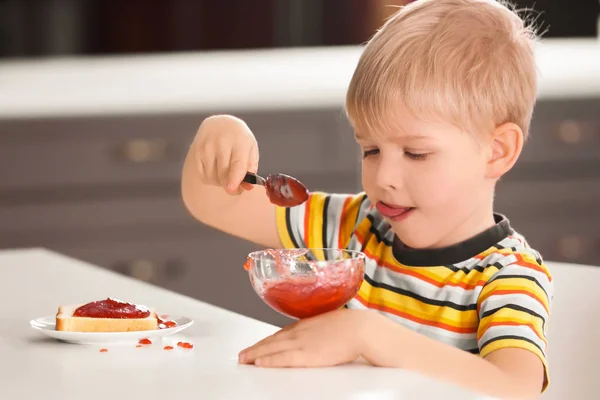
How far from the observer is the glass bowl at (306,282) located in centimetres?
110

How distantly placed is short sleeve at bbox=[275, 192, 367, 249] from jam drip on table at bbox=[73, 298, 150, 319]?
1.69 ft

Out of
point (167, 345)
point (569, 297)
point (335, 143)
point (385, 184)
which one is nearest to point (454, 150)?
point (385, 184)

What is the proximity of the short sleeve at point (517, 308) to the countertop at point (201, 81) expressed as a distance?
213cm

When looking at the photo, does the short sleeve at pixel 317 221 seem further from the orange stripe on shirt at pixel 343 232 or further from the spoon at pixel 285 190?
the spoon at pixel 285 190

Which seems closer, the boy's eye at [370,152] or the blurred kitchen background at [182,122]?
the boy's eye at [370,152]

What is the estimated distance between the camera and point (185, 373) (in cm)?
103

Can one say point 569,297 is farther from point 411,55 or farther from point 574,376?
point 411,55

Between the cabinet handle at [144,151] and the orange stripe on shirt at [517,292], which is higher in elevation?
the orange stripe on shirt at [517,292]

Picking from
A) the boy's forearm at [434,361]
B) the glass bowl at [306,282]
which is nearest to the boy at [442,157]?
the boy's forearm at [434,361]

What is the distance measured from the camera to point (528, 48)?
1.47 meters

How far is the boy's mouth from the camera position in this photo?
4.66 feet

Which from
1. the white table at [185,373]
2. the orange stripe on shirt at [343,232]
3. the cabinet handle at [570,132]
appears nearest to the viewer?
the white table at [185,373]

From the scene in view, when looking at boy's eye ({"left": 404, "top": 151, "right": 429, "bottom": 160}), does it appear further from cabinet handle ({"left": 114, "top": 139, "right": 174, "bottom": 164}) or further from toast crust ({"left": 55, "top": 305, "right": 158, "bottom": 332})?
cabinet handle ({"left": 114, "top": 139, "right": 174, "bottom": 164})

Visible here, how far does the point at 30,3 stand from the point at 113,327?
107 inches
